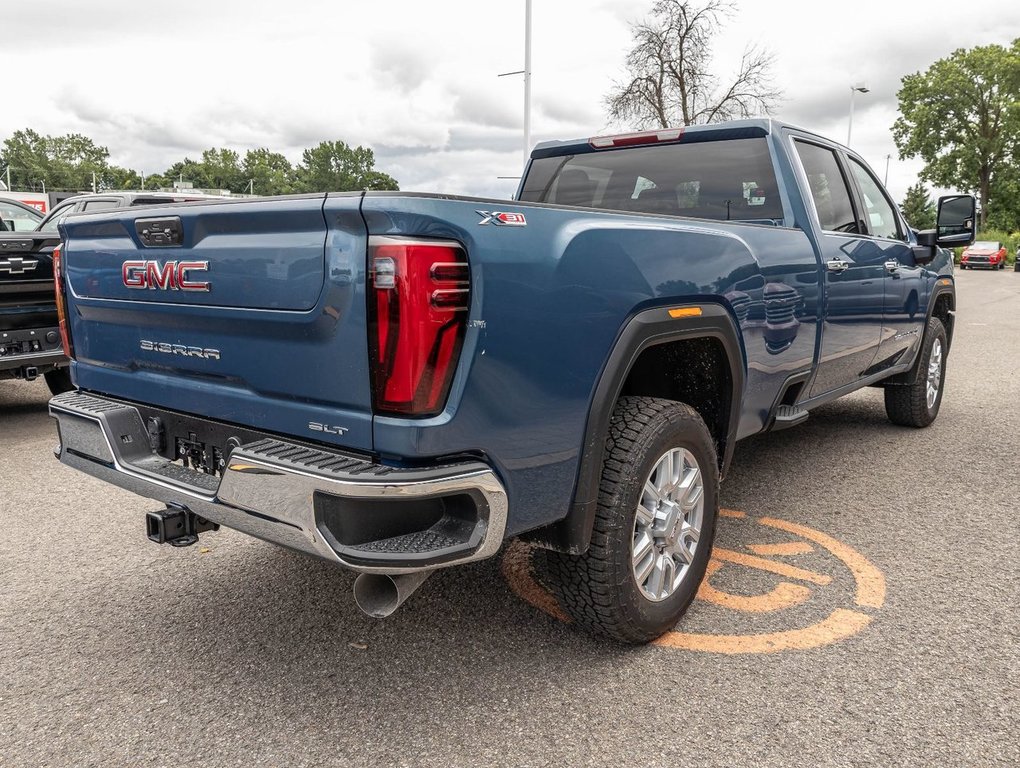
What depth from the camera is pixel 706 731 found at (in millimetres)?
2363

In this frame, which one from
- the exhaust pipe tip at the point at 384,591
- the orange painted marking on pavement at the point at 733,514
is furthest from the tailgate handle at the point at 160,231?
the orange painted marking on pavement at the point at 733,514

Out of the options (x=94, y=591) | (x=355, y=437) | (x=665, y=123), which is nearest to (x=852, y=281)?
(x=355, y=437)

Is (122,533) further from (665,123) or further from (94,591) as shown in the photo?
(665,123)

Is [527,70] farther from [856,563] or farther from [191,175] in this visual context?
[191,175]

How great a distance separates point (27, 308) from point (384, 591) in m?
4.69

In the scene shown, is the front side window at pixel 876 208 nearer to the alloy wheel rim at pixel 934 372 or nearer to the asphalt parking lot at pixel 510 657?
the alloy wheel rim at pixel 934 372

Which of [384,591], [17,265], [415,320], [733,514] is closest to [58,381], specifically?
[17,265]

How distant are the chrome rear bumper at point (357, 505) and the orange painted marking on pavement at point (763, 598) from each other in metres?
1.35

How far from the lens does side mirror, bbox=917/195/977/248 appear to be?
Answer: 5.36 meters

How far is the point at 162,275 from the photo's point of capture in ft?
8.48

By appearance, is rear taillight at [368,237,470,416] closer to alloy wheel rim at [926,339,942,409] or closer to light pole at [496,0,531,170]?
alloy wheel rim at [926,339,942,409]

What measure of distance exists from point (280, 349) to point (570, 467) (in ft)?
2.89

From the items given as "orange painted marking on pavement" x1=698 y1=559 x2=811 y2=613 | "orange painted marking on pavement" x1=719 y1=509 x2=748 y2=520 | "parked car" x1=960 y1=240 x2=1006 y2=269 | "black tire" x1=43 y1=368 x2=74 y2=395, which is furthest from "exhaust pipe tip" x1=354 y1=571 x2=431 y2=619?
"parked car" x1=960 y1=240 x2=1006 y2=269

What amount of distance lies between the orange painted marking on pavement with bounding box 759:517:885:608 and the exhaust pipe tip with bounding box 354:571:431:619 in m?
1.85
